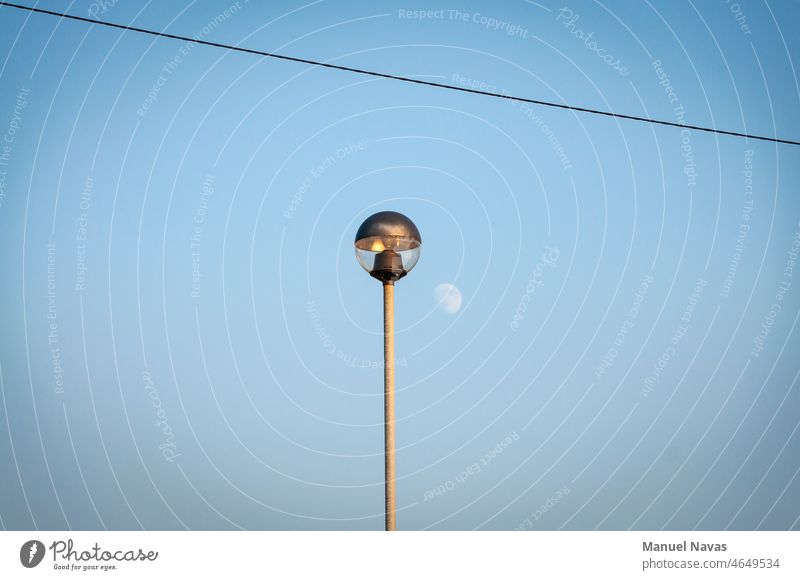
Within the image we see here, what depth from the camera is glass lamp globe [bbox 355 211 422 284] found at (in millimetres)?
8945

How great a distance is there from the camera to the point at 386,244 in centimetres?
895
